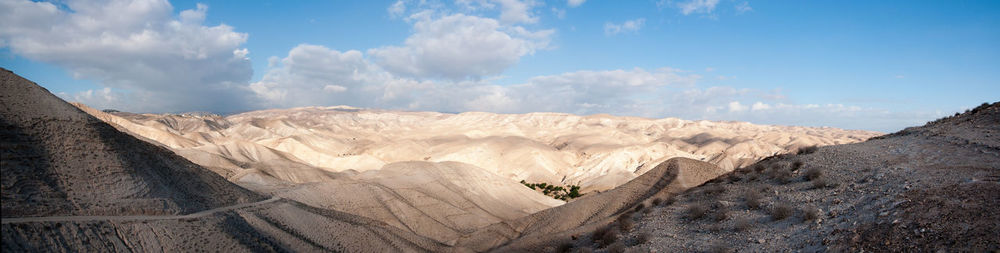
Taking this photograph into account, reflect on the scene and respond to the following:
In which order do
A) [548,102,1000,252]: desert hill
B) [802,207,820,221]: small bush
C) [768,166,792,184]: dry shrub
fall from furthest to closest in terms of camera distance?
1. [768,166,792,184]: dry shrub
2. [802,207,820,221]: small bush
3. [548,102,1000,252]: desert hill

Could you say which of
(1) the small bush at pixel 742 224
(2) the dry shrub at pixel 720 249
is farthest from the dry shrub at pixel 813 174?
(2) the dry shrub at pixel 720 249

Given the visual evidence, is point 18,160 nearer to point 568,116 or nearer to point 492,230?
point 492,230

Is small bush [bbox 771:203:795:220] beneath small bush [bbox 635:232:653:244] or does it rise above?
above

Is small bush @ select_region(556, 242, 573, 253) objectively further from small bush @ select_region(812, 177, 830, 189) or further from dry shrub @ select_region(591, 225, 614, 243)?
small bush @ select_region(812, 177, 830, 189)

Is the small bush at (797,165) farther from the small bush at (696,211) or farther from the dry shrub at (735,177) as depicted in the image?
the small bush at (696,211)

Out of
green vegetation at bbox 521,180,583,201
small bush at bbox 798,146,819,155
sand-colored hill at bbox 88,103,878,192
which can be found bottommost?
green vegetation at bbox 521,180,583,201

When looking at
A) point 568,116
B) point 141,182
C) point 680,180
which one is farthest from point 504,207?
point 568,116

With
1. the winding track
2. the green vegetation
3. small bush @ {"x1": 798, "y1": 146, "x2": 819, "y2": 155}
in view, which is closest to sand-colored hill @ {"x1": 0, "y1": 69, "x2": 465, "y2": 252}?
the winding track

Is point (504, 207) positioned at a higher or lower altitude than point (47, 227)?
lower
